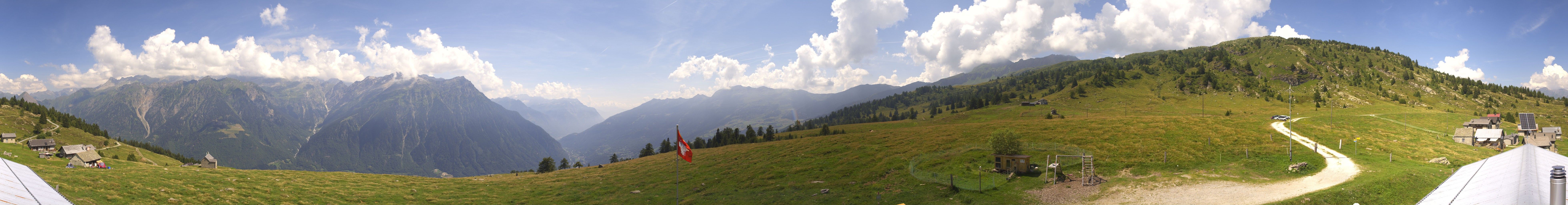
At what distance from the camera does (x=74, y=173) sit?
35.0 m

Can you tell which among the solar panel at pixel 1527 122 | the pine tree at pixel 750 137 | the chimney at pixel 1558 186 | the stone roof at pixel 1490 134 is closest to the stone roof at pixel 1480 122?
the solar panel at pixel 1527 122

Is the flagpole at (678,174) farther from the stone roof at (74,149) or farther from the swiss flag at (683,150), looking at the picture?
the stone roof at (74,149)

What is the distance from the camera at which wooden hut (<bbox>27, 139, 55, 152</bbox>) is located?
103 m

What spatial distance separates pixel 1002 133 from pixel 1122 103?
157 metres

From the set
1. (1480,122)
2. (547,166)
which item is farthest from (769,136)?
(1480,122)

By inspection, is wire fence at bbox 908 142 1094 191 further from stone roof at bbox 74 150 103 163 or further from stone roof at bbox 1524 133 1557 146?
stone roof at bbox 74 150 103 163

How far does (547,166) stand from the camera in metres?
104

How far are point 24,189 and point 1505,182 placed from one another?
33.1 meters

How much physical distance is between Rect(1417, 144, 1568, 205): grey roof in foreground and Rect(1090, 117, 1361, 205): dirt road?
17295 millimetres

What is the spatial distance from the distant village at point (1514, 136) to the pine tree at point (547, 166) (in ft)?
454

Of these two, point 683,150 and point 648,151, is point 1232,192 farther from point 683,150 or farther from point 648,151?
point 648,151

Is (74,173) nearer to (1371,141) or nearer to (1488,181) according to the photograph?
(1488,181)

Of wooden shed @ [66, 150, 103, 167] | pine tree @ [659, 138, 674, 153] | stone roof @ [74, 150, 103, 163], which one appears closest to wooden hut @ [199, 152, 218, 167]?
wooden shed @ [66, 150, 103, 167]

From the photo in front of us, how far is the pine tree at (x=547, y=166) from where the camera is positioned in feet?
335
